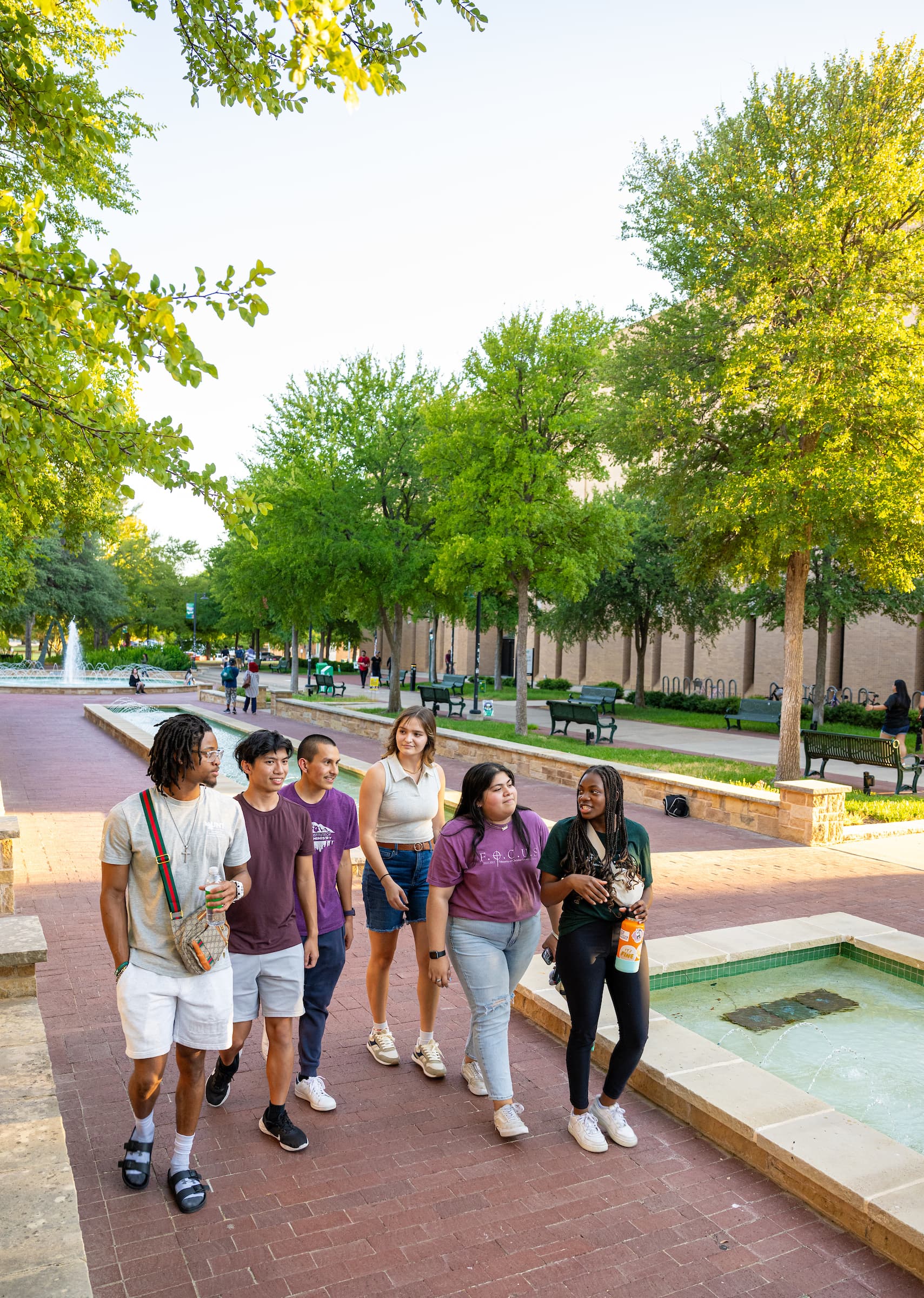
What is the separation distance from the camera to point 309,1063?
430 centimetres

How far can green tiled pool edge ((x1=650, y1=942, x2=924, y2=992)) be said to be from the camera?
6.12 meters

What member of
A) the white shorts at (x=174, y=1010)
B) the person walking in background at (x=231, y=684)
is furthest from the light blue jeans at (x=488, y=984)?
the person walking in background at (x=231, y=684)

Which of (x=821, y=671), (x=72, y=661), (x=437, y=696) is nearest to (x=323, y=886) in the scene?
(x=437, y=696)

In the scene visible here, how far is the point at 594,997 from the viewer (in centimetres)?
399

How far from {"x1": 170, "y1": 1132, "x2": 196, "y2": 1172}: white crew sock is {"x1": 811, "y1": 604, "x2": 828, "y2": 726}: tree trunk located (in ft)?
79.7

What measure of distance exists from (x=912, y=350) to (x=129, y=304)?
10.7m

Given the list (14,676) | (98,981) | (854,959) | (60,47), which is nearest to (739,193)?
(60,47)

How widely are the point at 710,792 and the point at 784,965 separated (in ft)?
17.5

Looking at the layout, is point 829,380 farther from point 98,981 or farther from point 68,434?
point 98,981

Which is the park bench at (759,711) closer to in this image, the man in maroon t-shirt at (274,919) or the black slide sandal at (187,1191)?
the man in maroon t-shirt at (274,919)

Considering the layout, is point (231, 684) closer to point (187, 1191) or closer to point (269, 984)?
point (269, 984)

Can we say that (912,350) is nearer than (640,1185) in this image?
No

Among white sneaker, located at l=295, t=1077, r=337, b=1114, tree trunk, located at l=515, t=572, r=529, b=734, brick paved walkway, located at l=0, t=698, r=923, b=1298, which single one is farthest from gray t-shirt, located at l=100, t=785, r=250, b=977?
tree trunk, located at l=515, t=572, r=529, b=734

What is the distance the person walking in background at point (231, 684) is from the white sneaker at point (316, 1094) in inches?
930
